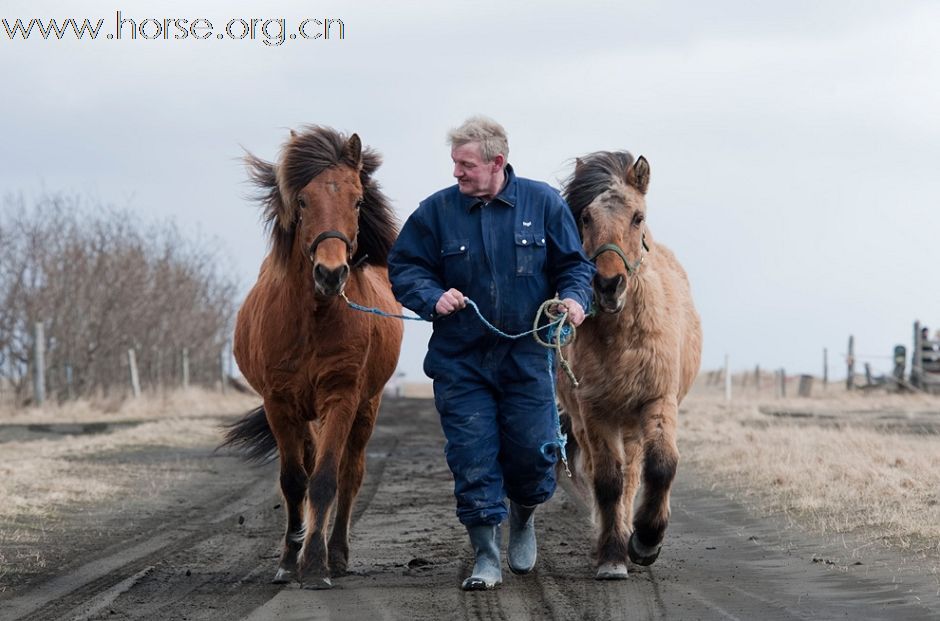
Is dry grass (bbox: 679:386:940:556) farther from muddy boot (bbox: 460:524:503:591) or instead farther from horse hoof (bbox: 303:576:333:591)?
horse hoof (bbox: 303:576:333:591)

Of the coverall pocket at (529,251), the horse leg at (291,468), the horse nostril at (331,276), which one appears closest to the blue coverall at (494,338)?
the coverall pocket at (529,251)

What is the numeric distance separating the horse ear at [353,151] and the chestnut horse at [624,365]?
4.40 ft

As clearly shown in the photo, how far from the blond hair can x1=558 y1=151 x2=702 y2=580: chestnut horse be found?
40.5 inches

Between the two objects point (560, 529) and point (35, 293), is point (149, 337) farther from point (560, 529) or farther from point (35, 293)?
point (560, 529)

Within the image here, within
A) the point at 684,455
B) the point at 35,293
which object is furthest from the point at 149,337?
the point at 684,455

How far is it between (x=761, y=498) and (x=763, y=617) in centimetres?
516

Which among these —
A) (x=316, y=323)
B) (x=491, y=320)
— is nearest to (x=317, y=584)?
(x=316, y=323)

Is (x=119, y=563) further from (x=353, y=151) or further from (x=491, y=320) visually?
(x=491, y=320)

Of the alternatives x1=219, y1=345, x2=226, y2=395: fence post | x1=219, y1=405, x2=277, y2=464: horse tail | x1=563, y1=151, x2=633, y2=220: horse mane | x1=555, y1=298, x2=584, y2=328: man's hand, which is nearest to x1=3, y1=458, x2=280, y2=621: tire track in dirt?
x1=219, y1=405, x2=277, y2=464: horse tail

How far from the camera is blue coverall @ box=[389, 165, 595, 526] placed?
6.59m

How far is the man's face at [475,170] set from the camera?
6.57 meters

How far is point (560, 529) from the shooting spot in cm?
922

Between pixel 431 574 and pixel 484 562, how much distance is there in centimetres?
65

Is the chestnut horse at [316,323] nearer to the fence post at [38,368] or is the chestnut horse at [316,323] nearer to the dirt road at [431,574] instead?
the dirt road at [431,574]
